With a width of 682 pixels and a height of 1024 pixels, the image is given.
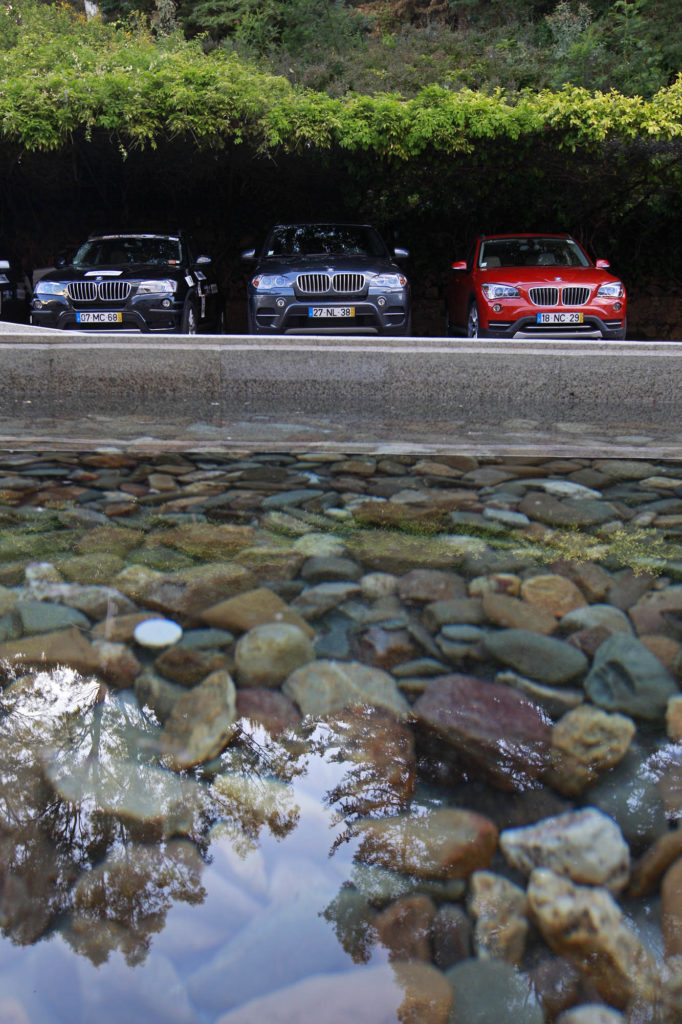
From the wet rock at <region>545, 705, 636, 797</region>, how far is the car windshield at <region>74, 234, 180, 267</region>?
31.9 feet

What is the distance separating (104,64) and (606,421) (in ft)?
35.1

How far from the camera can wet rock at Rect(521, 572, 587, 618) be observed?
3.49 m

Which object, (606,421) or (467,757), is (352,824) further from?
(606,421)

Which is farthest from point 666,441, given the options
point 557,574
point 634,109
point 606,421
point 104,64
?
point 104,64

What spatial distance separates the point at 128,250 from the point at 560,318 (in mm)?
5611

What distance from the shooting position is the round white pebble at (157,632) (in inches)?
124

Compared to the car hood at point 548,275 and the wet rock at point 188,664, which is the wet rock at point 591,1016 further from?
the car hood at point 548,275

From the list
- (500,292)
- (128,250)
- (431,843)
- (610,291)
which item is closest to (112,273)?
(128,250)

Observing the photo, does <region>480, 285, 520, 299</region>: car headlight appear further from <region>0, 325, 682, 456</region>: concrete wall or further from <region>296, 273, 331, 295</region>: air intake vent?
<region>0, 325, 682, 456</region>: concrete wall

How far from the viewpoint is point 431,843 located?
2.15m

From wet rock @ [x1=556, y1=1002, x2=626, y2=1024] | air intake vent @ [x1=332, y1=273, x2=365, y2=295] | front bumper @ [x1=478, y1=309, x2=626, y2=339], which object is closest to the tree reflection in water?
wet rock @ [x1=556, y1=1002, x2=626, y2=1024]

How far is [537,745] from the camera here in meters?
2.58

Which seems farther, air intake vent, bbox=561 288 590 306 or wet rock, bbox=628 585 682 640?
air intake vent, bbox=561 288 590 306

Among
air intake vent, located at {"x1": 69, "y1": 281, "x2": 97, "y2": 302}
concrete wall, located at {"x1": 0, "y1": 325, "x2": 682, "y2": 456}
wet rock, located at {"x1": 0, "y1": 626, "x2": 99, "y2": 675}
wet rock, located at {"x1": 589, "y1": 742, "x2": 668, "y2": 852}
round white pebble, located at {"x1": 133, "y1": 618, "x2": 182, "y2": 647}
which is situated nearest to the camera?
wet rock, located at {"x1": 589, "y1": 742, "x2": 668, "y2": 852}
